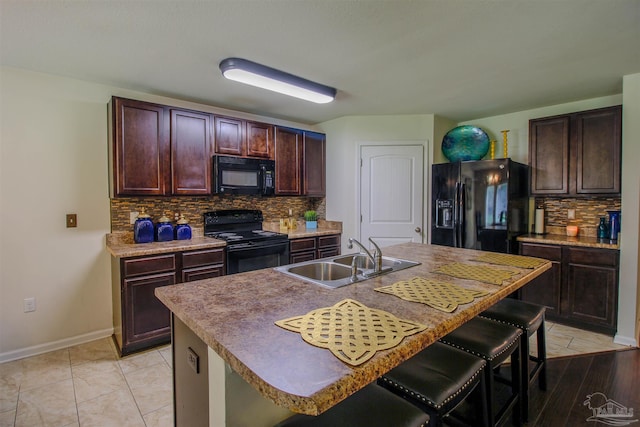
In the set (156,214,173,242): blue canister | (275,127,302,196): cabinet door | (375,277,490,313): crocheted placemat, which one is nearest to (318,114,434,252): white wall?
(275,127,302,196): cabinet door

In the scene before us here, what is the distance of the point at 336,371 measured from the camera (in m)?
0.79

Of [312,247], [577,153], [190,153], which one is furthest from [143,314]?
[577,153]

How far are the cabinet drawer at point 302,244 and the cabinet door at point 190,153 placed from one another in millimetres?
1065

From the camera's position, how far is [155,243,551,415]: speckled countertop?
75 cm

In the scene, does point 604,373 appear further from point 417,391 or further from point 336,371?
point 336,371

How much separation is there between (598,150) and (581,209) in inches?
28.6

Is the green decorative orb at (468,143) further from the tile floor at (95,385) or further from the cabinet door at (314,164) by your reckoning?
the tile floor at (95,385)

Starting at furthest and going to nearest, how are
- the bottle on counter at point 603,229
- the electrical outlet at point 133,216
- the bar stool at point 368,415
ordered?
the bottle on counter at point 603,229 → the electrical outlet at point 133,216 → the bar stool at point 368,415

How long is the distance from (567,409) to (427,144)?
112 inches

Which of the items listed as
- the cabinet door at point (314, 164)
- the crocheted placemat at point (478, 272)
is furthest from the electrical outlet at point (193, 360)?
the cabinet door at point (314, 164)

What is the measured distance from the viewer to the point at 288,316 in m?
1.16

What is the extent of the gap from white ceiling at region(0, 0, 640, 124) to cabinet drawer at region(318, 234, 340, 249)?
1686 mm

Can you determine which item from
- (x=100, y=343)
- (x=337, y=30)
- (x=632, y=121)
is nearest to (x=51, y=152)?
(x=100, y=343)

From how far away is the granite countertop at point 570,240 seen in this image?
9.40 ft
